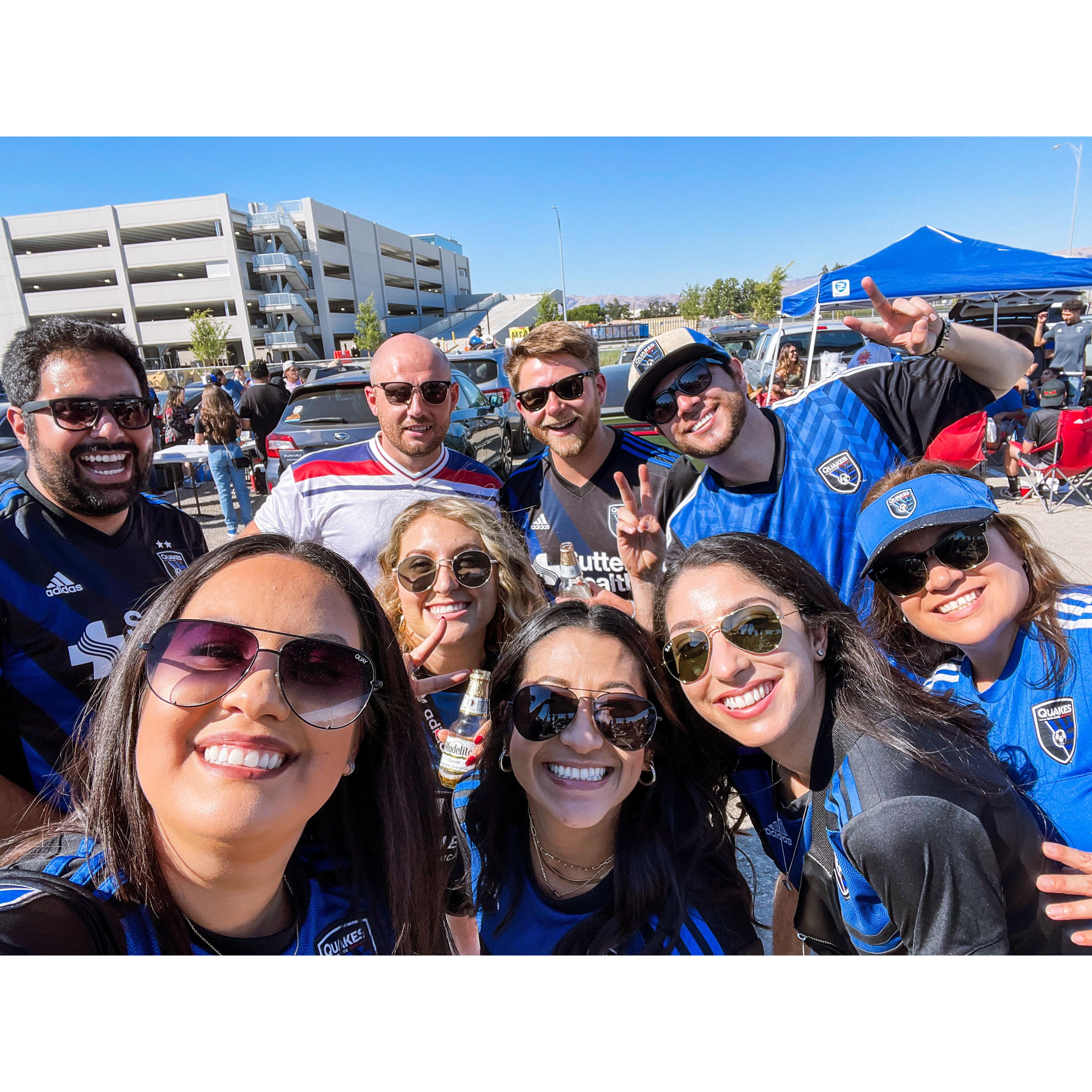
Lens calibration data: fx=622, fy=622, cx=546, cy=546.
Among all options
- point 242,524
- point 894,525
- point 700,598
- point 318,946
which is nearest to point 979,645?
point 894,525

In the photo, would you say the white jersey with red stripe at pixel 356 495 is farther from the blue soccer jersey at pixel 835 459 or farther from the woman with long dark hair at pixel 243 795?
the woman with long dark hair at pixel 243 795

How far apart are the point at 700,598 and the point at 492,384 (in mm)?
10875

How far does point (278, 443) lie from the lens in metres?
7.57

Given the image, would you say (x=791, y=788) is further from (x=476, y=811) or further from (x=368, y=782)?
(x=368, y=782)

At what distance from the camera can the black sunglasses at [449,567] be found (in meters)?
2.28

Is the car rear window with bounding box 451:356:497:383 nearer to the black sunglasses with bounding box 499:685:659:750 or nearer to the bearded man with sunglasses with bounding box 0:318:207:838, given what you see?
the bearded man with sunglasses with bounding box 0:318:207:838

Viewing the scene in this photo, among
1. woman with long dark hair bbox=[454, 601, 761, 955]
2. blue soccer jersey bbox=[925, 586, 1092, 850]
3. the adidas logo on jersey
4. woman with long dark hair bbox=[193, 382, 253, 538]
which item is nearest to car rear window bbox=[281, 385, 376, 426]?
woman with long dark hair bbox=[193, 382, 253, 538]

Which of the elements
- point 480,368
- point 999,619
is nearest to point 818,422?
point 999,619

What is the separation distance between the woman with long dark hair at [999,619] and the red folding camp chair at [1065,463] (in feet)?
23.5

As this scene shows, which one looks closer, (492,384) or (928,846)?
(928,846)

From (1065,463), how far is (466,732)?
854 centimetres

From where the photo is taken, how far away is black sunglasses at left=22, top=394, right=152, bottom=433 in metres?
2.21

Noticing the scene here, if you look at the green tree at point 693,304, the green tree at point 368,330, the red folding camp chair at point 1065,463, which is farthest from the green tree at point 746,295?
the red folding camp chair at point 1065,463

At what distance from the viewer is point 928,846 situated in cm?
131
